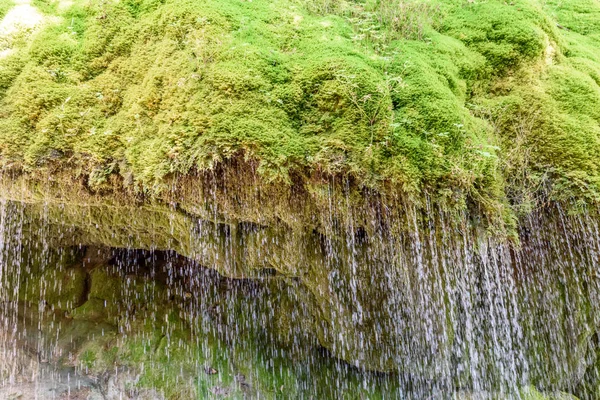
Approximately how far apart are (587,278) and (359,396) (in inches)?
141

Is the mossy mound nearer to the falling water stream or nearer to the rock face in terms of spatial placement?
the rock face

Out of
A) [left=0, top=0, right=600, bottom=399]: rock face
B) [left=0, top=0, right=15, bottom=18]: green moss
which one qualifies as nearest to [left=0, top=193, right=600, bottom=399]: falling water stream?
[left=0, top=0, right=600, bottom=399]: rock face

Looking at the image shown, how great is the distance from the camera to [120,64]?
443cm

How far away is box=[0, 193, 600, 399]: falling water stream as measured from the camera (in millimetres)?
4707

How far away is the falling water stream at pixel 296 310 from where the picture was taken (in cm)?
471

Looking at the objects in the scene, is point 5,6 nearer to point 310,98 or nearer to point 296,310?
point 310,98

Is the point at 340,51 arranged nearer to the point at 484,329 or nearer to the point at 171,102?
the point at 171,102

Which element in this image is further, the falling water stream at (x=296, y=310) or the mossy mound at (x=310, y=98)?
the falling water stream at (x=296, y=310)

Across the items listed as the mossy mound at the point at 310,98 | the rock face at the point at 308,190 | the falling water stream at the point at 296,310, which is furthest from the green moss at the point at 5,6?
the falling water stream at the point at 296,310

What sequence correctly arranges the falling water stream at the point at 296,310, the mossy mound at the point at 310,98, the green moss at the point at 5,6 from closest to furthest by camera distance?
the mossy mound at the point at 310,98 → the falling water stream at the point at 296,310 → the green moss at the point at 5,6

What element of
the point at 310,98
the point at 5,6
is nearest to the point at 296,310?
the point at 310,98

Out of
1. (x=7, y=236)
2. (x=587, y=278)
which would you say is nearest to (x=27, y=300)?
(x=7, y=236)

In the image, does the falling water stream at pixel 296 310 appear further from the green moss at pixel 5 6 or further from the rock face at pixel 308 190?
the green moss at pixel 5 6

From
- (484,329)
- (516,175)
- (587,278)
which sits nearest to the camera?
(516,175)
